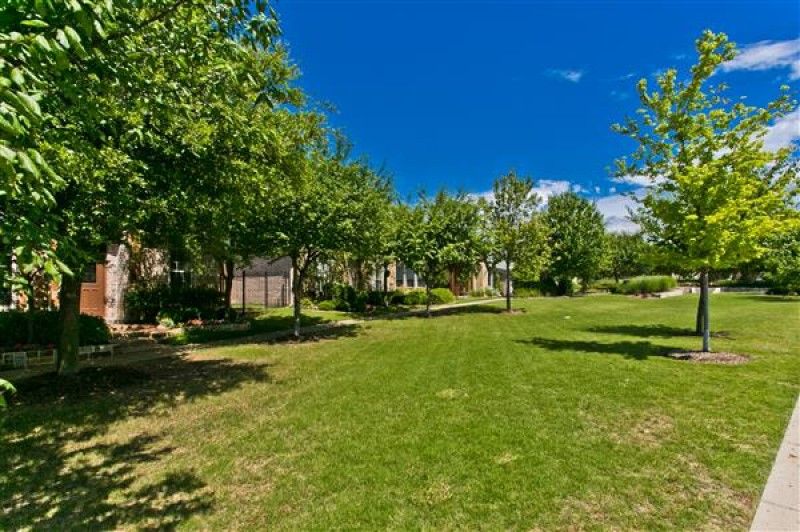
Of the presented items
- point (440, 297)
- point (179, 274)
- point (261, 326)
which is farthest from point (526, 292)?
point (179, 274)

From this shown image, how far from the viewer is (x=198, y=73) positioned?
5.66 m

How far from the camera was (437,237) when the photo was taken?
2477 centimetres

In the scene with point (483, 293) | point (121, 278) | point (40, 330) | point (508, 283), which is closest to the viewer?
point (40, 330)

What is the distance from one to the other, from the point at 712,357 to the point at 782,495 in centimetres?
745

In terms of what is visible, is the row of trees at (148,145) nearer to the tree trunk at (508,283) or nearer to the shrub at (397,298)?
the tree trunk at (508,283)

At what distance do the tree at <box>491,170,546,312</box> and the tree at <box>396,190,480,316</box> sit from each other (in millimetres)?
2248

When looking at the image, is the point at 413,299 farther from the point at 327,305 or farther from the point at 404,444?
the point at 404,444

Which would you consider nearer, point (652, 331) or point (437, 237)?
point (652, 331)

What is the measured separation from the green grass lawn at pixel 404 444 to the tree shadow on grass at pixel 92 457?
27 millimetres

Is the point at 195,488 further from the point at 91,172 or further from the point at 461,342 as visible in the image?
the point at 461,342

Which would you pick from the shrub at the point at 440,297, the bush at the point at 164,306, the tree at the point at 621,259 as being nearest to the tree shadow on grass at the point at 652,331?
the bush at the point at 164,306

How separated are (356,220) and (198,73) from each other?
418 inches

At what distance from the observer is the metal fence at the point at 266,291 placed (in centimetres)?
3072

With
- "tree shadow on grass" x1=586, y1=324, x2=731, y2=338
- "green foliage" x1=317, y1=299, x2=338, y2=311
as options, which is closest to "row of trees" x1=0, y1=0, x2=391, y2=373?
"tree shadow on grass" x1=586, y1=324, x2=731, y2=338
